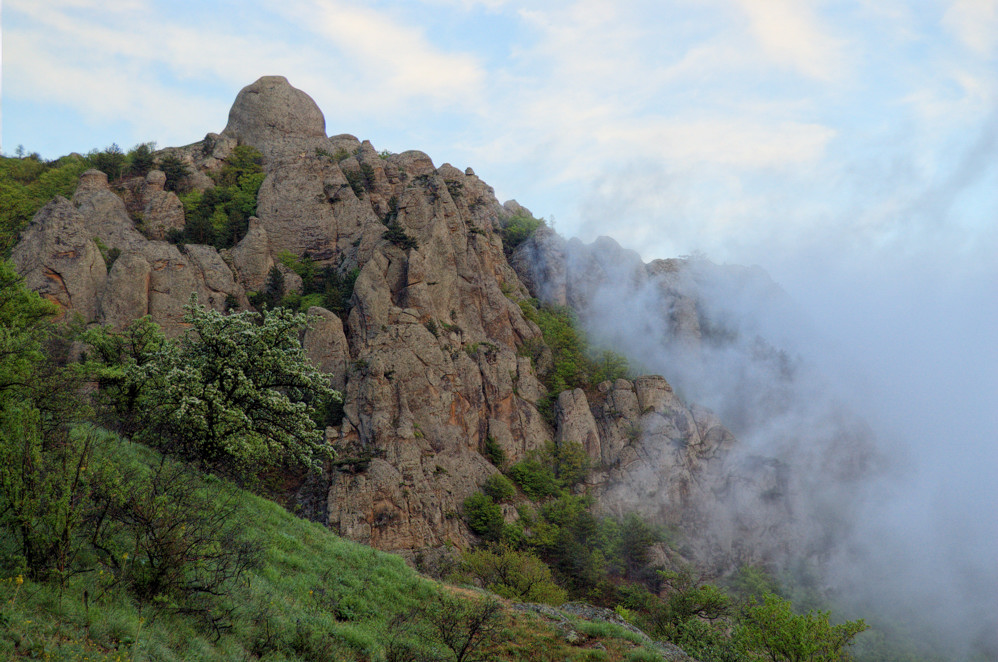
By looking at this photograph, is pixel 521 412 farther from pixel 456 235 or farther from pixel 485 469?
pixel 456 235

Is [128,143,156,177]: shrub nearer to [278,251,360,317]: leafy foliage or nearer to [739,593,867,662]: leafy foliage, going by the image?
[278,251,360,317]: leafy foliage

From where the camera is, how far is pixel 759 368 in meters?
83.1

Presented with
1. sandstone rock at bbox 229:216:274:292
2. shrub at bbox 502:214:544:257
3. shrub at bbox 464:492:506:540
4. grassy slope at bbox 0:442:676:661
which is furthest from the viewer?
shrub at bbox 502:214:544:257

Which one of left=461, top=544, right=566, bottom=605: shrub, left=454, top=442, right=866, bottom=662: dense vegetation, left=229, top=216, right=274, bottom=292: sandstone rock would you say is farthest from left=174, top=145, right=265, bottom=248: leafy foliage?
left=461, top=544, right=566, bottom=605: shrub

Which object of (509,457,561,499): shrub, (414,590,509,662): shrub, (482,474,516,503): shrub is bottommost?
(414,590,509,662): shrub

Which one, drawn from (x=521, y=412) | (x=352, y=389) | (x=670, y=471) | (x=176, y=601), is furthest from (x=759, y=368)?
(x=176, y=601)

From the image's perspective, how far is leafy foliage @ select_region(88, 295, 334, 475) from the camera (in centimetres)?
1930

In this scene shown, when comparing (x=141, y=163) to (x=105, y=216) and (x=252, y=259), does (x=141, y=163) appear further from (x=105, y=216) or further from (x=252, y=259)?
(x=252, y=259)

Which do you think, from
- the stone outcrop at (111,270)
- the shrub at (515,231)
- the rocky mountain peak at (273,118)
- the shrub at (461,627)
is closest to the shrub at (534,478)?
the stone outcrop at (111,270)

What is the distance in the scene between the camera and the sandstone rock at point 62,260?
47.7 m

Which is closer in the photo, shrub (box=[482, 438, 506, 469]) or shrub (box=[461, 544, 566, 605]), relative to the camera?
shrub (box=[461, 544, 566, 605])

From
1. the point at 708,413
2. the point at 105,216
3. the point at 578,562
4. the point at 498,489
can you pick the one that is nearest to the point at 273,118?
the point at 105,216

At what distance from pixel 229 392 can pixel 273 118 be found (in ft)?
236

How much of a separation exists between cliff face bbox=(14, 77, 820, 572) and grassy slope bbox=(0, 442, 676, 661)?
72.3ft
